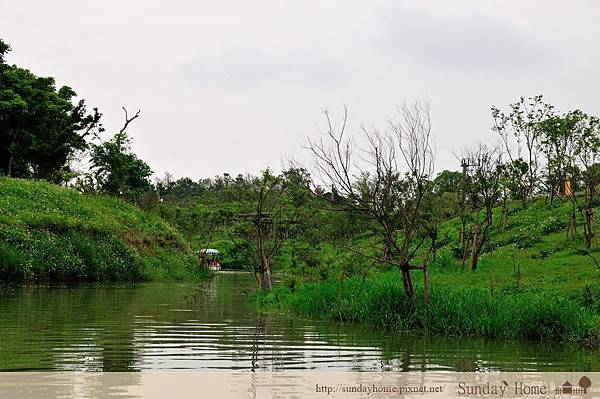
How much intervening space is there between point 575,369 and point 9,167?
4476 centimetres

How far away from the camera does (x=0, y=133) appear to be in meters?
47.5

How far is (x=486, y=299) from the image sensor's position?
14.9 m

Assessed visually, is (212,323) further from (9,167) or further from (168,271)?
(9,167)

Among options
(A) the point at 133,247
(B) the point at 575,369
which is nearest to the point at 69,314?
(B) the point at 575,369

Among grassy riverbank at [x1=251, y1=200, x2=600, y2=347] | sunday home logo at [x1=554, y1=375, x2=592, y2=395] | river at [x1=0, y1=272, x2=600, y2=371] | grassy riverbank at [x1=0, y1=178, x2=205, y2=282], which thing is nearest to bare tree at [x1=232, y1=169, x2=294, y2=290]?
grassy riverbank at [x1=251, y1=200, x2=600, y2=347]

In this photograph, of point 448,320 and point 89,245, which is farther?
point 89,245

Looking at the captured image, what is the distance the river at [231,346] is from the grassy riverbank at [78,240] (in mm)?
14755

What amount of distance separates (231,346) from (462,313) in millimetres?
4736

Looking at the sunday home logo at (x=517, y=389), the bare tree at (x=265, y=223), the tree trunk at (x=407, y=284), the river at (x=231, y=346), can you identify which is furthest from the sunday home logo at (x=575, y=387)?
the bare tree at (x=265, y=223)

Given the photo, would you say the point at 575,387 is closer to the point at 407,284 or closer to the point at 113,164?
the point at 407,284

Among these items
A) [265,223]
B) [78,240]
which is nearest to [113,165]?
[78,240]

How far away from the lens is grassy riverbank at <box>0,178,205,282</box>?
32.9 m

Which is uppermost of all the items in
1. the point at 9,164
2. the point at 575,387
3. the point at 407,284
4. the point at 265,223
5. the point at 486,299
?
the point at 9,164

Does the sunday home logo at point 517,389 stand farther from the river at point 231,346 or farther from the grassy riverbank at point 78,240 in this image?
the grassy riverbank at point 78,240
